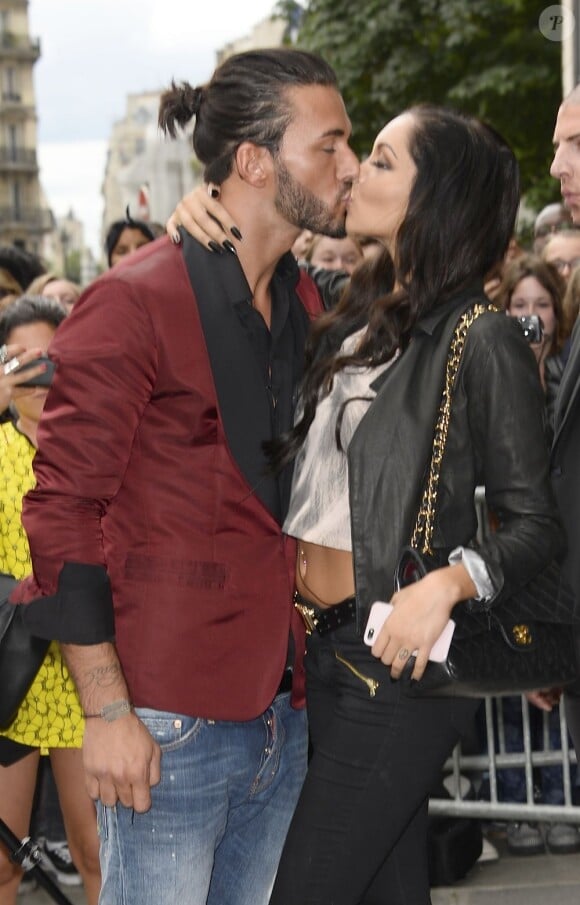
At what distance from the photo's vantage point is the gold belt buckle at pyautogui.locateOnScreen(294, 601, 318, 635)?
2.89 m

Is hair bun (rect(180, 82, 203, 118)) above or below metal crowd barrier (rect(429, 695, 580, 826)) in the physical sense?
above

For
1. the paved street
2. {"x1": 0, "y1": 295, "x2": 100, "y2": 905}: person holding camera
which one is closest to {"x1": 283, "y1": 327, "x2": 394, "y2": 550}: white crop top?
{"x1": 0, "y1": 295, "x2": 100, "y2": 905}: person holding camera

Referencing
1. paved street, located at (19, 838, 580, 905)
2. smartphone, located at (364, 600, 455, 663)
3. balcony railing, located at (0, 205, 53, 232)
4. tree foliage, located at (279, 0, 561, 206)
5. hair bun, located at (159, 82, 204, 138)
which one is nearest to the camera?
smartphone, located at (364, 600, 455, 663)

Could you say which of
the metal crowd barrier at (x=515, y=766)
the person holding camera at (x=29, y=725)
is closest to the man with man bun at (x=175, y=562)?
the person holding camera at (x=29, y=725)

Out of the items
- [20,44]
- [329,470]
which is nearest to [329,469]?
[329,470]

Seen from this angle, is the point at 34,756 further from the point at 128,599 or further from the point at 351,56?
the point at 351,56

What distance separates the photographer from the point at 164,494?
2.62 meters

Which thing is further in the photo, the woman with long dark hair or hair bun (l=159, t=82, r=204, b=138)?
hair bun (l=159, t=82, r=204, b=138)

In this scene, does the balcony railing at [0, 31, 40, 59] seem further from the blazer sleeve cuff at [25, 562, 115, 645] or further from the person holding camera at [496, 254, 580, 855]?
the blazer sleeve cuff at [25, 562, 115, 645]

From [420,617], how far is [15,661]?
44.0 inches

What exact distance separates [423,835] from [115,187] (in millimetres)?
109278

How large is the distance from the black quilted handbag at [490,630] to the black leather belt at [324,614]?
22 cm

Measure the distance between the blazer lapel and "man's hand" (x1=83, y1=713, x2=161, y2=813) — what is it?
54 cm

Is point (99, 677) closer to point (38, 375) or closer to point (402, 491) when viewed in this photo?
point (402, 491)
